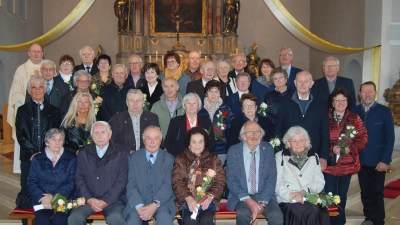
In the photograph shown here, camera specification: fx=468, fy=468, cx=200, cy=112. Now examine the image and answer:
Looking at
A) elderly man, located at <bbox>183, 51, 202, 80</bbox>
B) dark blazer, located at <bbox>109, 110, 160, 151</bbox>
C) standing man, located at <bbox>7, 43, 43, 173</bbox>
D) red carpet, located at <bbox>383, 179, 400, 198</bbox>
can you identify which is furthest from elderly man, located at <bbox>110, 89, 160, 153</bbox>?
red carpet, located at <bbox>383, 179, 400, 198</bbox>

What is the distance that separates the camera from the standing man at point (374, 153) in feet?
16.4

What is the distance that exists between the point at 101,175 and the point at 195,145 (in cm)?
91

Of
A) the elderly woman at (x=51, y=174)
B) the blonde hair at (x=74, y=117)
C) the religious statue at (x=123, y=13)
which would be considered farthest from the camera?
the religious statue at (x=123, y=13)

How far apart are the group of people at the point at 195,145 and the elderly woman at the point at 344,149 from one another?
0.01 meters

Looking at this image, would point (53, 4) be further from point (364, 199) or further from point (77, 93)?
point (364, 199)

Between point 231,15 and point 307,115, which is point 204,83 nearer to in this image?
point 307,115

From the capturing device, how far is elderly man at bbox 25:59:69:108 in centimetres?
545

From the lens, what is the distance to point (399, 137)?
9125mm

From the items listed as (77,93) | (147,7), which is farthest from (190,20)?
(77,93)

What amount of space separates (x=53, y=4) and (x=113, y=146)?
1190 cm

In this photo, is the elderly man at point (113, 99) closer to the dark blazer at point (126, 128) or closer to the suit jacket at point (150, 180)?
the dark blazer at point (126, 128)

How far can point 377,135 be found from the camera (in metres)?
5.06

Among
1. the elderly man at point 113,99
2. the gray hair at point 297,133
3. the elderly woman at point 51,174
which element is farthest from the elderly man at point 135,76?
the gray hair at point 297,133

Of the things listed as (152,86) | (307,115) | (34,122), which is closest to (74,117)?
(34,122)
